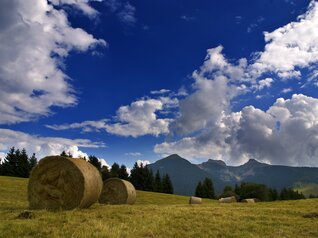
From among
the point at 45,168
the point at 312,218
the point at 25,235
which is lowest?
the point at 25,235

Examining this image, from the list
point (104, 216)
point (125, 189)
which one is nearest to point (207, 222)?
point (104, 216)

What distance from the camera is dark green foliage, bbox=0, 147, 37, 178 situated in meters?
85.8

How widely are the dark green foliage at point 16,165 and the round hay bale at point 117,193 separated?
62.1 m

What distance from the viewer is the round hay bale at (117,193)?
2940cm

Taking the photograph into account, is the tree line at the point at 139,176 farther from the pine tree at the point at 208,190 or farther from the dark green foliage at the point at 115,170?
the pine tree at the point at 208,190

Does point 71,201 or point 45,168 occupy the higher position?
point 45,168

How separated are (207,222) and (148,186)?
272ft

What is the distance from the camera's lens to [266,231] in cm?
1230

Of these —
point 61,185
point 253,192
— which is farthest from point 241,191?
point 61,185

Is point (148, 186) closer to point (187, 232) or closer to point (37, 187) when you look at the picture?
point (37, 187)

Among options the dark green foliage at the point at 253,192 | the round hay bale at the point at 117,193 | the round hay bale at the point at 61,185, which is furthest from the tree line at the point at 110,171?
the round hay bale at the point at 61,185

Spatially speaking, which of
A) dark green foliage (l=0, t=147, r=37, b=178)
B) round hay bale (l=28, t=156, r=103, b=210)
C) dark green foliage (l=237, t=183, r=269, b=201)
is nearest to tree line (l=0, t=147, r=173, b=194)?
dark green foliage (l=0, t=147, r=37, b=178)

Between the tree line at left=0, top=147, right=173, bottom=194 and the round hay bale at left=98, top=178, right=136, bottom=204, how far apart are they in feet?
202

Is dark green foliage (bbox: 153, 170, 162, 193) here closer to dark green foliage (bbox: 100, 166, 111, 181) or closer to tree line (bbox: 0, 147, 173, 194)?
tree line (bbox: 0, 147, 173, 194)
